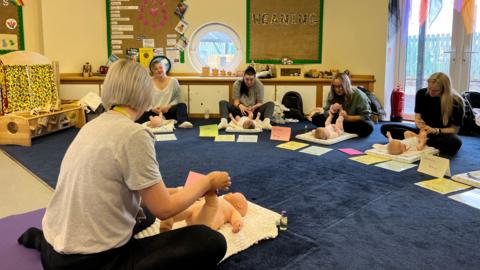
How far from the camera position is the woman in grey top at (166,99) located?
521cm

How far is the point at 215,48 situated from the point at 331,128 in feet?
8.94

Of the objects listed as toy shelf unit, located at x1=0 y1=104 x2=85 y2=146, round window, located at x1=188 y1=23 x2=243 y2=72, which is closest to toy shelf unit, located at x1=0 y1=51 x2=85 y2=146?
toy shelf unit, located at x1=0 y1=104 x2=85 y2=146

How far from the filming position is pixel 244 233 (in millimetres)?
2076

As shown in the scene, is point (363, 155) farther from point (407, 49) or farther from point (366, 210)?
point (407, 49)

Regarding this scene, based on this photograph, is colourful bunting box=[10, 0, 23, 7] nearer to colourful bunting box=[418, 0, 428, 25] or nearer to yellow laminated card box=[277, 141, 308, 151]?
yellow laminated card box=[277, 141, 308, 151]

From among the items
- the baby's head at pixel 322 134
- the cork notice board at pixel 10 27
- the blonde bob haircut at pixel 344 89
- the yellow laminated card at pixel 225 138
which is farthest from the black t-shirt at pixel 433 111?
the cork notice board at pixel 10 27

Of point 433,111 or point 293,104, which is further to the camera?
point 293,104

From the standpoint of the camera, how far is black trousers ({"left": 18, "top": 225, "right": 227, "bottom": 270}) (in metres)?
A: 1.31

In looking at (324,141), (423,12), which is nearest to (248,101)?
(324,141)

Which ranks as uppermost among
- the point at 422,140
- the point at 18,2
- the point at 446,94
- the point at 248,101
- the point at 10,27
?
the point at 18,2

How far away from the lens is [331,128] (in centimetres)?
434

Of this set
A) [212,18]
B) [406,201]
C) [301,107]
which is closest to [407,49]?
[301,107]

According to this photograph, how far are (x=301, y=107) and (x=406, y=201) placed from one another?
331 centimetres

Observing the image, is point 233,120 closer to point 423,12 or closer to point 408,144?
point 408,144
